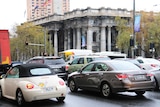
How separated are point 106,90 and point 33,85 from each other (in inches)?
121

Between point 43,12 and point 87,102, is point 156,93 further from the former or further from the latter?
point 43,12

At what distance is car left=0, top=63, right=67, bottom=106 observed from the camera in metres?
10.4

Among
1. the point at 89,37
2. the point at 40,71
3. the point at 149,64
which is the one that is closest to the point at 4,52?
the point at 40,71

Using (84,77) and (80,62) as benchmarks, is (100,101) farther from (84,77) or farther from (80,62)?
(80,62)

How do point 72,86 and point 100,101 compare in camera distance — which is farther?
point 72,86

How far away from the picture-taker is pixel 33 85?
10461mm

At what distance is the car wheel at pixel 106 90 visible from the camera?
12.1 meters

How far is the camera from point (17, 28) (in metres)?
77.9

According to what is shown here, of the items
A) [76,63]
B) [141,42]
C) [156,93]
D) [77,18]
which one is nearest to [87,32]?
[77,18]

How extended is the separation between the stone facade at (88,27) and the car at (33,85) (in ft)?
210

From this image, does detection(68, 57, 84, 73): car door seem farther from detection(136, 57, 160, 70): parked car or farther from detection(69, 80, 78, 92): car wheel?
detection(69, 80, 78, 92): car wheel

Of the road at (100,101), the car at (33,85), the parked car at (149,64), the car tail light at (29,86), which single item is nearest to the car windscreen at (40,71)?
the car at (33,85)

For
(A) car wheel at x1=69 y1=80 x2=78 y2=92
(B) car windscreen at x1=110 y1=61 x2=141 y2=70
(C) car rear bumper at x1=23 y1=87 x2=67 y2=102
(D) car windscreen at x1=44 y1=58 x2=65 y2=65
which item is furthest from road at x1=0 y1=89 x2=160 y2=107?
(D) car windscreen at x1=44 y1=58 x2=65 y2=65

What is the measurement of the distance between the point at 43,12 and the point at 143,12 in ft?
150
